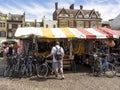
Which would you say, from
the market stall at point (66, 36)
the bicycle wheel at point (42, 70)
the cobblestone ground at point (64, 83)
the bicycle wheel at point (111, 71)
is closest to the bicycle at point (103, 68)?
the bicycle wheel at point (111, 71)

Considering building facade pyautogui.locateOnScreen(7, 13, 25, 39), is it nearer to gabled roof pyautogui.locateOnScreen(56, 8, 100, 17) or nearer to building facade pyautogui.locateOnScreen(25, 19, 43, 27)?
building facade pyautogui.locateOnScreen(25, 19, 43, 27)

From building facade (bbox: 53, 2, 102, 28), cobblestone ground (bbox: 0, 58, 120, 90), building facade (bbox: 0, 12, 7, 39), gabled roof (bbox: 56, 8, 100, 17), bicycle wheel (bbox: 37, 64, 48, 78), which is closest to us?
cobblestone ground (bbox: 0, 58, 120, 90)

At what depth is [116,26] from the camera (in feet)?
60.5

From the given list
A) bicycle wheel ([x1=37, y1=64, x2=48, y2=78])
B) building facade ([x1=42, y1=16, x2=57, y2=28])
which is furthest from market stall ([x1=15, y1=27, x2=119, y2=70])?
building facade ([x1=42, y1=16, x2=57, y2=28])

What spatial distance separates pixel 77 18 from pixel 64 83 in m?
53.2

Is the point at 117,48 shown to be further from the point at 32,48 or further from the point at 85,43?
the point at 32,48

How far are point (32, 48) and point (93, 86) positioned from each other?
6018 mm

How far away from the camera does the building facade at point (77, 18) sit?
6103cm

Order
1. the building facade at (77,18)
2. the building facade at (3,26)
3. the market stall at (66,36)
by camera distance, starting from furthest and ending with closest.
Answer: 1. the building facade at (77,18)
2. the building facade at (3,26)
3. the market stall at (66,36)

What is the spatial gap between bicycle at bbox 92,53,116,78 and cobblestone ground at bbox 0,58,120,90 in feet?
1.15

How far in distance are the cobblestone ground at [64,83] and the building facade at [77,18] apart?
4996 centimetres

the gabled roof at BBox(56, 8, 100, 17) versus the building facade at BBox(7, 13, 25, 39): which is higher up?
the gabled roof at BBox(56, 8, 100, 17)

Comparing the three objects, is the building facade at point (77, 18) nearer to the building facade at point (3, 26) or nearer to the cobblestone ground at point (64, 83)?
the building facade at point (3, 26)

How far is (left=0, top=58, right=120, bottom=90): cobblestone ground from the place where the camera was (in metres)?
9.23
